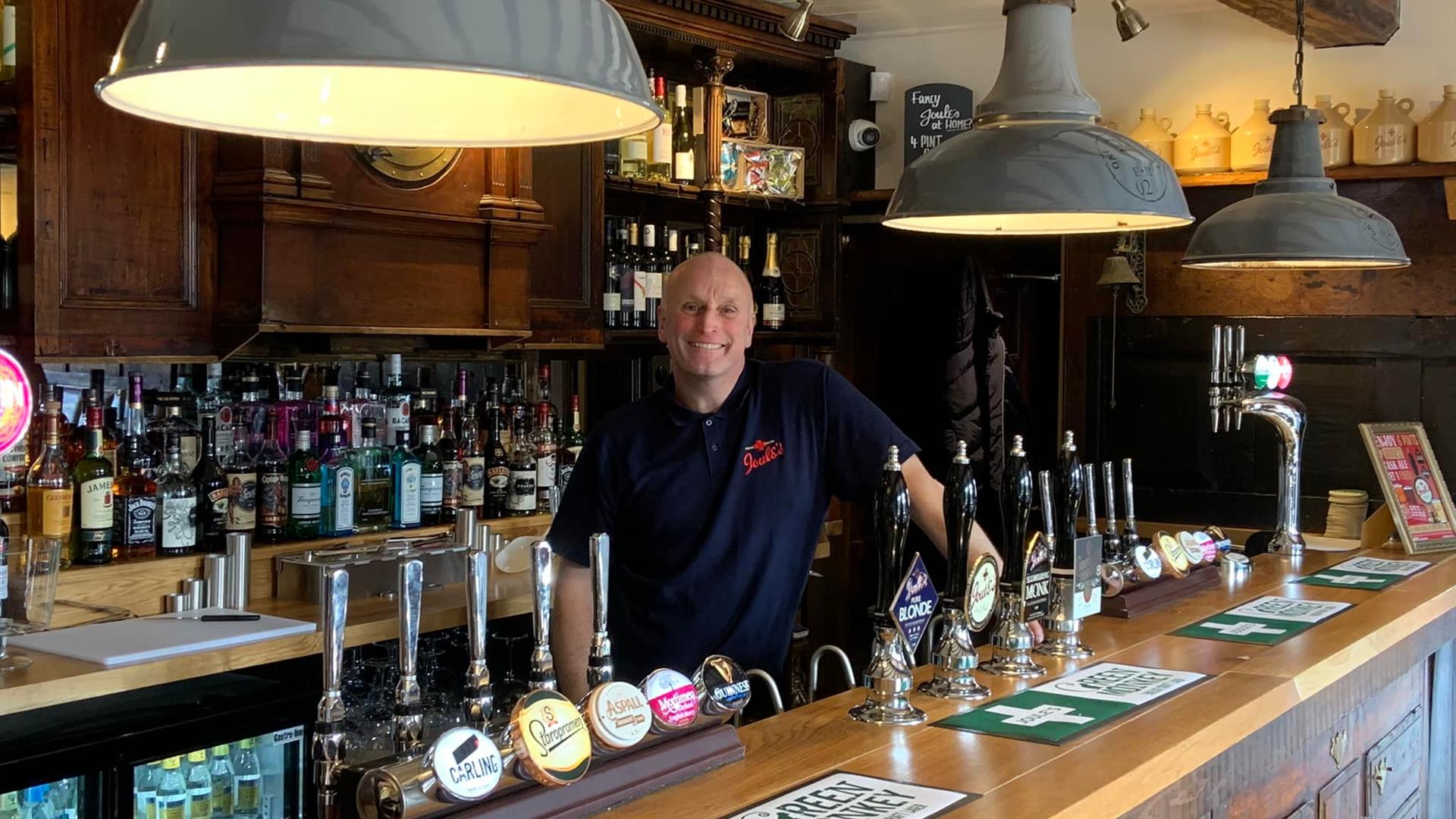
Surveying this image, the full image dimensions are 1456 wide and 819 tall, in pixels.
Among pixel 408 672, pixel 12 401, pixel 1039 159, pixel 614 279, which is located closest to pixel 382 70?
pixel 408 672

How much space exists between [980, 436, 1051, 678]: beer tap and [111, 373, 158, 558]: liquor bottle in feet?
7.21

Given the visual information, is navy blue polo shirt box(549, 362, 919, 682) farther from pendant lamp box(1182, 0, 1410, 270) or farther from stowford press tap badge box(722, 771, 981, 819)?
stowford press tap badge box(722, 771, 981, 819)

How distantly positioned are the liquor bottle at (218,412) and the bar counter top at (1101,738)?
2.25m

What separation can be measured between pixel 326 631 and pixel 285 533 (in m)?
2.57

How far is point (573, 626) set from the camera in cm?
282

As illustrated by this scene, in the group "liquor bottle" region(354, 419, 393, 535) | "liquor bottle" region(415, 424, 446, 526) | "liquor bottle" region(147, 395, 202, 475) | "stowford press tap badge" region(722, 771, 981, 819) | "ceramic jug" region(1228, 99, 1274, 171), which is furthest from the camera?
"ceramic jug" region(1228, 99, 1274, 171)

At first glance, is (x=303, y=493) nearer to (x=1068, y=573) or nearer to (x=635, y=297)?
(x=635, y=297)

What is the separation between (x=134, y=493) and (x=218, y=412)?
396mm

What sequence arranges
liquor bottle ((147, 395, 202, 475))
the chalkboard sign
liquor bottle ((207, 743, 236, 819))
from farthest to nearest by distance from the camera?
the chalkboard sign
liquor bottle ((147, 395, 202, 475))
liquor bottle ((207, 743, 236, 819))

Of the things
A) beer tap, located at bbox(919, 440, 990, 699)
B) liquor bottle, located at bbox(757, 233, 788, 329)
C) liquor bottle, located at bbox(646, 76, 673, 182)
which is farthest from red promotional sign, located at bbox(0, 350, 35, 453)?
liquor bottle, located at bbox(757, 233, 788, 329)

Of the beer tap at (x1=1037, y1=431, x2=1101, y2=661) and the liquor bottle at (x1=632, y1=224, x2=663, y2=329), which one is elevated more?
the liquor bottle at (x1=632, y1=224, x2=663, y2=329)

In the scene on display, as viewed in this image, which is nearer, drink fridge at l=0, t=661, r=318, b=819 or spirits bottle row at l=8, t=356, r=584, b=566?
drink fridge at l=0, t=661, r=318, b=819

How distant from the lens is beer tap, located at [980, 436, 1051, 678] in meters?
2.30

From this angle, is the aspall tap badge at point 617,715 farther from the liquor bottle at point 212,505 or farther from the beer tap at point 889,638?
the liquor bottle at point 212,505
